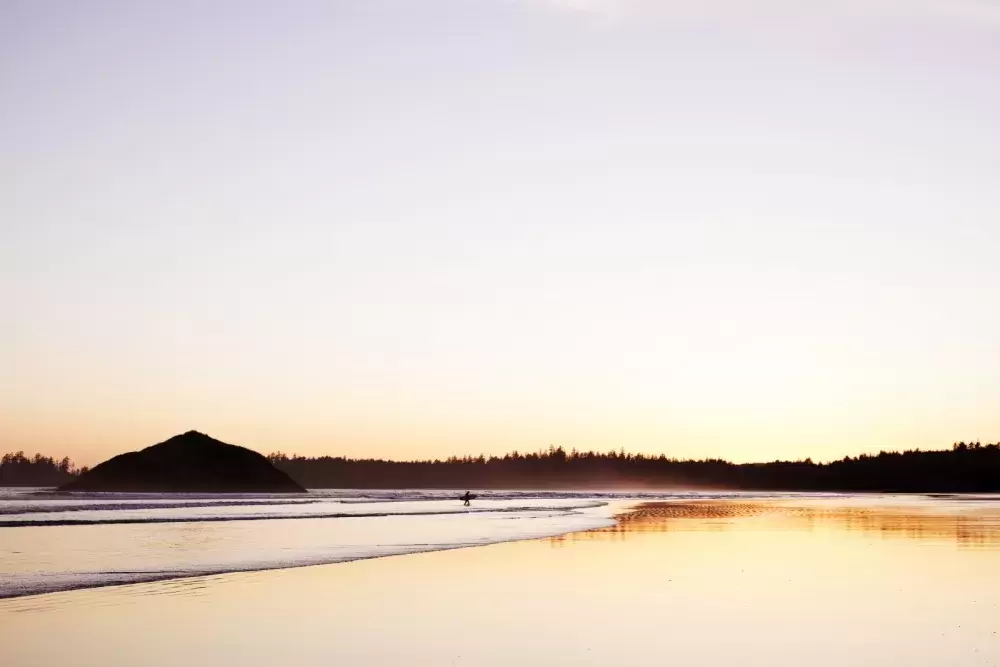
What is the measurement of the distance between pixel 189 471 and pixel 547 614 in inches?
6724

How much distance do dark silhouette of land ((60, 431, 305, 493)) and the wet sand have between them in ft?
496

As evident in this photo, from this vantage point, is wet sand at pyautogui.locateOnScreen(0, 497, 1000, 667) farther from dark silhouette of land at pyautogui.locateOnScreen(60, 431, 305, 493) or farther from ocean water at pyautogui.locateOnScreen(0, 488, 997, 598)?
dark silhouette of land at pyautogui.locateOnScreen(60, 431, 305, 493)

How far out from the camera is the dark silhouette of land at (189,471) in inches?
6831

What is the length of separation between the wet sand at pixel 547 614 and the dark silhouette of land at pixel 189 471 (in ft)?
496

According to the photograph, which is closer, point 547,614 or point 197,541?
point 547,614

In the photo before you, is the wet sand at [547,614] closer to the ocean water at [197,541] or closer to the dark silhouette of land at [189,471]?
the ocean water at [197,541]

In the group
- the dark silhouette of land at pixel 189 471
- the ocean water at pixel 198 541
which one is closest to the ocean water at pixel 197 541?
the ocean water at pixel 198 541

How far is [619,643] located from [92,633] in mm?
8799

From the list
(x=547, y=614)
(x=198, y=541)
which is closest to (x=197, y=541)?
(x=198, y=541)

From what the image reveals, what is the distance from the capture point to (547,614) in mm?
19203

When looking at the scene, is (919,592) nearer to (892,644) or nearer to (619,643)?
(892,644)

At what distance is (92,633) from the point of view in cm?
1697

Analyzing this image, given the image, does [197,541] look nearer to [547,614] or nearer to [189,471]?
[547,614]

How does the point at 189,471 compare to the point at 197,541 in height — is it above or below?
above
